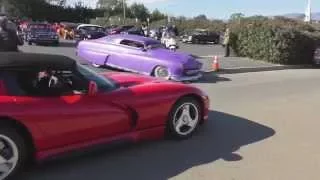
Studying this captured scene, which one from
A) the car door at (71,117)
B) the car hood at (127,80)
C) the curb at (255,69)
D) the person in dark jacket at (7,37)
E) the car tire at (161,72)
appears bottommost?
the curb at (255,69)

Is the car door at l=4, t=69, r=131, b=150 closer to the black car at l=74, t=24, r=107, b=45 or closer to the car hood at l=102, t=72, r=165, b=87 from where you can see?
the car hood at l=102, t=72, r=165, b=87

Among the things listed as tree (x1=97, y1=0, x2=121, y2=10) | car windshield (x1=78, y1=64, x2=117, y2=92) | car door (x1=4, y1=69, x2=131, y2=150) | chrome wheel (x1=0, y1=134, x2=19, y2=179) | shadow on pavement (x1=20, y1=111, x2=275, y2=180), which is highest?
tree (x1=97, y1=0, x2=121, y2=10)

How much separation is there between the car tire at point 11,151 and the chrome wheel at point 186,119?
92.2 inches

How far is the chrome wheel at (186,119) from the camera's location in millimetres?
7364

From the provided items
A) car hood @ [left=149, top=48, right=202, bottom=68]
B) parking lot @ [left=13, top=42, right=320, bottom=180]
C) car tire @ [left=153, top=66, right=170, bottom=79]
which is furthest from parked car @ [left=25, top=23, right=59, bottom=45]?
parking lot @ [left=13, top=42, right=320, bottom=180]

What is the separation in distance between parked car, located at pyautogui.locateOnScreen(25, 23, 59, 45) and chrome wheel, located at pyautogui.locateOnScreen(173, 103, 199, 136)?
83.2 feet

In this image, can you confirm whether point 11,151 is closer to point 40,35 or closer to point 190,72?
point 190,72

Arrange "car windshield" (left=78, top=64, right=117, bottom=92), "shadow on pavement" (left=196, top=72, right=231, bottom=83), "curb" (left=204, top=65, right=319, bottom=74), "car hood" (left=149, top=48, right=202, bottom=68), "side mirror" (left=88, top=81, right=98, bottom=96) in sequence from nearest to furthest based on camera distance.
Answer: "side mirror" (left=88, top=81, right=98, bottom=96) → "car windshield" (left=78, top=64, right=117, bottom=92) → "car hood" (left=149, top=48, right=202, bottom=68) → "shadow on pavement" (left=196, top=72, right=231, bottom=83) → "curb" (left=204, top=65, right=319, bottom=74)

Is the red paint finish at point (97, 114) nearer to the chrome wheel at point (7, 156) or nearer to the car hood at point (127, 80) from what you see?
the car hood at point (127, 80)

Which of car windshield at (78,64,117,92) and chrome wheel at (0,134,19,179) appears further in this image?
car windshield at (78,64,117,92)

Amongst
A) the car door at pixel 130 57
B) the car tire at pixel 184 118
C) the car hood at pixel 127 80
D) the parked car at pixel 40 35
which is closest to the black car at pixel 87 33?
the parked car at pixel 40 35

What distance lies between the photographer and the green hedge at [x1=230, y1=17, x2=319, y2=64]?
77.0 ft

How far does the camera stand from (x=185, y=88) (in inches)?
293

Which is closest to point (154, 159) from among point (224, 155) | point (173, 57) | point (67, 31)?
point (224, 155)
